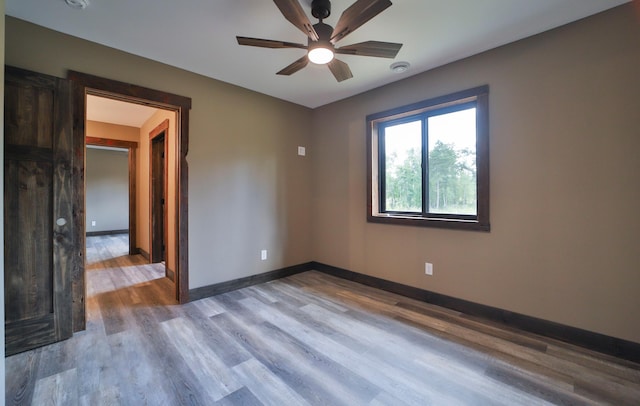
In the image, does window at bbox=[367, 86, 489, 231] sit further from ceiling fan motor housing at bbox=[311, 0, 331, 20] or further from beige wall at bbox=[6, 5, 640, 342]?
ceiling fan motor housing at bbox=[311, 0, 331, 20]

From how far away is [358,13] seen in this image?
1624mm

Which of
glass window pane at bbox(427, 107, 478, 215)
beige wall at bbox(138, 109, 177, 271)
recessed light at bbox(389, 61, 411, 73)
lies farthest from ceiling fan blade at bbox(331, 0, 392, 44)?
beige wall at bbox(138, 109, 177, 271)

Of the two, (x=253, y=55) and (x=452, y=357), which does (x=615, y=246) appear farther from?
(x=253, y=55)

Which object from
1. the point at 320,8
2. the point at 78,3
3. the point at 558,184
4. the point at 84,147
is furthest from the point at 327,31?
the point at 84,147

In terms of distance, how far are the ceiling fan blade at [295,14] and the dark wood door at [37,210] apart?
1.98 metres

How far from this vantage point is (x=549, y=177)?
225cm

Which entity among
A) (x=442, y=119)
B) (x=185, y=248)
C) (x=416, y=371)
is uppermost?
(x=442, y=119)

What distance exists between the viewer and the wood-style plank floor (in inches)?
63.4

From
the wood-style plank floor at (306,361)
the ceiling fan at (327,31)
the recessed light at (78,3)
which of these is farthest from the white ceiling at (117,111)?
the ceiling fan at (327,31)

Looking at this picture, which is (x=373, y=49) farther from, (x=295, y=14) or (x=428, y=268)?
(x=428, y=268)

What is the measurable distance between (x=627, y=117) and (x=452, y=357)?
215 centimetres

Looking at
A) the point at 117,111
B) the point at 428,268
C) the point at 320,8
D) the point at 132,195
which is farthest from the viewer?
the point at 132,195

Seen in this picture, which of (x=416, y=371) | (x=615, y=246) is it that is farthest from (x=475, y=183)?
(x=416, y=371)

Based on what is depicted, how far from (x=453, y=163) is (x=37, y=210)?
376 cm
